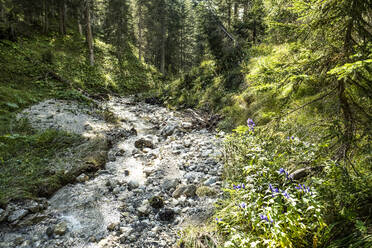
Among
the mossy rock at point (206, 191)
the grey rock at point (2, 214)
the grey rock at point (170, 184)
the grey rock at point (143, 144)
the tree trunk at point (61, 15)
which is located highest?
the tree trunk at point (61, 15)

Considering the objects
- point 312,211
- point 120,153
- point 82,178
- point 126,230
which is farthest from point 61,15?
point 312,211

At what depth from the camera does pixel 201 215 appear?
3.37 m

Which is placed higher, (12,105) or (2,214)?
(12,105)

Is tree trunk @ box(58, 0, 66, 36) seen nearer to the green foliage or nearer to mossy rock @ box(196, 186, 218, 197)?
the green foliage

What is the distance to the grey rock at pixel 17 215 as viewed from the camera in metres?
3.36

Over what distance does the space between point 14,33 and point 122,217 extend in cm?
1973

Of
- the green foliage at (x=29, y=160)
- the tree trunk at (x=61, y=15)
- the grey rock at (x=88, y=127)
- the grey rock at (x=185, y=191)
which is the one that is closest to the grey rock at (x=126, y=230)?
the grey rock at (x=185, y=191)

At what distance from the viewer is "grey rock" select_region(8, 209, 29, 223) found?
336 centimetres

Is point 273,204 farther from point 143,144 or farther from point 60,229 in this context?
point 143,144

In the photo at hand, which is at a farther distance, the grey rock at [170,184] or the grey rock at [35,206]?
the grey rock at [170,184]

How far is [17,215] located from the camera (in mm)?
3430

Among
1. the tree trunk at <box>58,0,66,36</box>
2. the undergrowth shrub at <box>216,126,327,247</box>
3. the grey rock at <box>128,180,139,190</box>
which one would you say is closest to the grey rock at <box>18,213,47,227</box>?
the grey rock at <box>128,180,139,190</box>

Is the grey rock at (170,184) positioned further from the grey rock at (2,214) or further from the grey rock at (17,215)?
the grey rock at (2,214)

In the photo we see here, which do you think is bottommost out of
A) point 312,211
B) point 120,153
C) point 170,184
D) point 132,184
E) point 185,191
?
point 120,153
